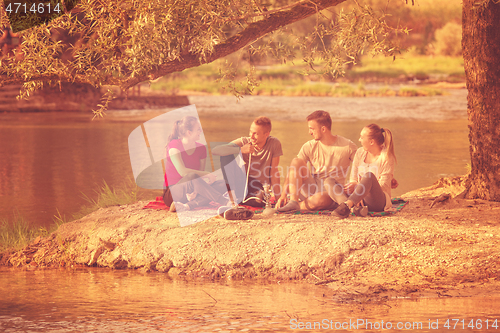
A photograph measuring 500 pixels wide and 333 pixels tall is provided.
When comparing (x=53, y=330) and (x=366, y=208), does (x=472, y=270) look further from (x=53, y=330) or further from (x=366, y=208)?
(x=53, y=330)

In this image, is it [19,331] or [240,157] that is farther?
[240,157]

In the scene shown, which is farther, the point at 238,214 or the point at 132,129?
the point at 132,129

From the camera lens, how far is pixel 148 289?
6.56 meters

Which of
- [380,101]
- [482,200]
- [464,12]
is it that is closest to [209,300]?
[482,200]

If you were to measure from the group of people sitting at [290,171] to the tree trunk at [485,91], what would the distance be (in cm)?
160

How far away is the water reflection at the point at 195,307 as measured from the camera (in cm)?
530

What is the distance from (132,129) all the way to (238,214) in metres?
17.6

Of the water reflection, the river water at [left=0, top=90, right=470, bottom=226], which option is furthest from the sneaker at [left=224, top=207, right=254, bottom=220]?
the river water at [left=0, top=90, right=470, bottom=226]

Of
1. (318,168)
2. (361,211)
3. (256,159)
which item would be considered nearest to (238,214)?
(256,159)

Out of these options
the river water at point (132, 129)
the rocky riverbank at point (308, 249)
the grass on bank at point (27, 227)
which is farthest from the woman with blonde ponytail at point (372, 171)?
the grass on bank at point (27, 227)

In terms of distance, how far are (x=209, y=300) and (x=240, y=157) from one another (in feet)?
8.12

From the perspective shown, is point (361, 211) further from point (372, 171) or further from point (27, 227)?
point (27, 227)

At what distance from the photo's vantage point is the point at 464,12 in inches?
348

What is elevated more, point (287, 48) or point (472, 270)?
point (287, 48)
